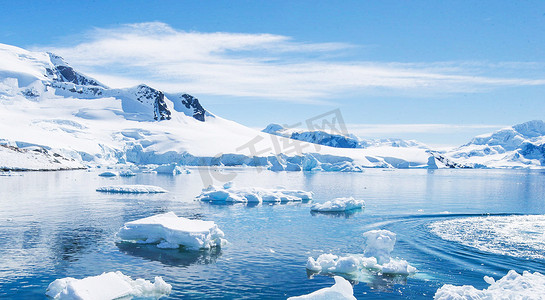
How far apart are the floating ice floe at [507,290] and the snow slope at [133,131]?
79470 millimetres

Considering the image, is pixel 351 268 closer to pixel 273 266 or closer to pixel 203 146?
pixel 273 266

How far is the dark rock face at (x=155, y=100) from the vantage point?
6567 inches

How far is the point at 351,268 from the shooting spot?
47.5 ft

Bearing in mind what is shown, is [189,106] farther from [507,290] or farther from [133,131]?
[507,290]

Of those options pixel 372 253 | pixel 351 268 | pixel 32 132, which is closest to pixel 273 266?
pixel 351 268

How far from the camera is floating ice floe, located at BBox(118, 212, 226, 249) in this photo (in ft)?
57.5

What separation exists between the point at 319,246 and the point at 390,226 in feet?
21.7

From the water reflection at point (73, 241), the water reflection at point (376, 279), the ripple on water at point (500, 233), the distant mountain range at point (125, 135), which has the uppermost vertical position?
the distant mountain range at point (125, 135)

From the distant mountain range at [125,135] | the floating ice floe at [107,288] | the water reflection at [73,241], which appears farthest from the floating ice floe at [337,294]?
the distant mountain range at [125,135]

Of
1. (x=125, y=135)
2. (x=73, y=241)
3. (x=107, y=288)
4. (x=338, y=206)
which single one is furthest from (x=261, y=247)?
(x=125, y=135)

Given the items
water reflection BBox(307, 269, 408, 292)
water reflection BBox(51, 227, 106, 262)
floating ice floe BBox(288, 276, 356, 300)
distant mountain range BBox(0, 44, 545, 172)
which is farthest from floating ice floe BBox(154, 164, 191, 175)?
floating ice floe BBox(288, 276, 356, 300)

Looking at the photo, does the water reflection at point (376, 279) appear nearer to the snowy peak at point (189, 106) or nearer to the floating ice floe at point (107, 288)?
the floating ice floe at point (107, 288)

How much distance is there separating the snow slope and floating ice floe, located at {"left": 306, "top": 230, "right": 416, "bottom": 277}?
74.9 m

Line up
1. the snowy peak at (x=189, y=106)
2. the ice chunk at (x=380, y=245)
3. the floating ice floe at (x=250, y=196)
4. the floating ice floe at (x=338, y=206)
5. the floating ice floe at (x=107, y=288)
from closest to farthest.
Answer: the floating ice floe at (x=107, y=288) < the ice chunk at (x=380, y=245) < the floating ice floe at (x=338, y=206) < the floating ice floe at (x=250, y=196) < the snowy peak at (x=189, y=106)
